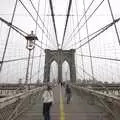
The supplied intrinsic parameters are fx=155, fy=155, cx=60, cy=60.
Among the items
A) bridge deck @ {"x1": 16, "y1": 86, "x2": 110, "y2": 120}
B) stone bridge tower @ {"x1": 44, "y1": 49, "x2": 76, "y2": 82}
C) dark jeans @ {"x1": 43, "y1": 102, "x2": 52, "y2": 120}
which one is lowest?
bridge deck @ {"x1": 16, "y1": 86, "x2": 110, "y2": 120}

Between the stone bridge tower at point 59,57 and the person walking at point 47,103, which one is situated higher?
the stone bridge tower at point 59,57

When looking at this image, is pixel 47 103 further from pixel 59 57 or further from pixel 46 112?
pixel 59 57

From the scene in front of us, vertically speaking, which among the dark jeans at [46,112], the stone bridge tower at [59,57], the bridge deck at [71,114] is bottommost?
the bridge deck at [71,114]

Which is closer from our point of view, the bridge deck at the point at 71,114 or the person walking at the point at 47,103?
the person walking at the point at 47,103

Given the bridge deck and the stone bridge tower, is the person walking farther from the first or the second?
the stone bridge tower

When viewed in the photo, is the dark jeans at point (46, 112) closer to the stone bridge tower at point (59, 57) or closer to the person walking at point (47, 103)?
the person walking at point (47, 103)

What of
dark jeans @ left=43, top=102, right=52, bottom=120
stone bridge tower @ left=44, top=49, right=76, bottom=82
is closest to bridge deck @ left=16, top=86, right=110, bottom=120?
dark jeans @ left=43, top=102, right=52, bottom=120

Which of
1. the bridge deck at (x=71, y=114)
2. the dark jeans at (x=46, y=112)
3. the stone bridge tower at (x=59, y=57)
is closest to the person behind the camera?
the dark jeans at (x=46, y=112)

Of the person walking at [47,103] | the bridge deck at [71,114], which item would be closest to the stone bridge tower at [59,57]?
the bridge deck at [71,114]

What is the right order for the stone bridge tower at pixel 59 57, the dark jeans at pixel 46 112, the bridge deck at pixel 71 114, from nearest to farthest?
the dark jeans at pixel 46 112 < the bridge deck at pixel 71 114 < the stone bridge tower at pixel 59 57

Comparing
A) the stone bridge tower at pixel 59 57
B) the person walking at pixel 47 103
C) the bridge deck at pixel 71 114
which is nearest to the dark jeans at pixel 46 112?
the person walking at pixel 47 103

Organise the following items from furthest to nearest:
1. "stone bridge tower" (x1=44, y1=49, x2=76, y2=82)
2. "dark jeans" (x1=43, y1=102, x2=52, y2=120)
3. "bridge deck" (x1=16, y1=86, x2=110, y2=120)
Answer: "stone bridge tower" (x1=44, y1=49, x2=76, y2=82)
"bridge deck" (x1=16, y1=86, x2=110, y2=120)
"dark jeans" (x1=43, y1=102, x2=52, y2=120)

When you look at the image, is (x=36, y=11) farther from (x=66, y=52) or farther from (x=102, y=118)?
(x=66, y=52)

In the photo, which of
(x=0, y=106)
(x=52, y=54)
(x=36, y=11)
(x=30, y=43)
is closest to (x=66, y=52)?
(x=52, y=54)
